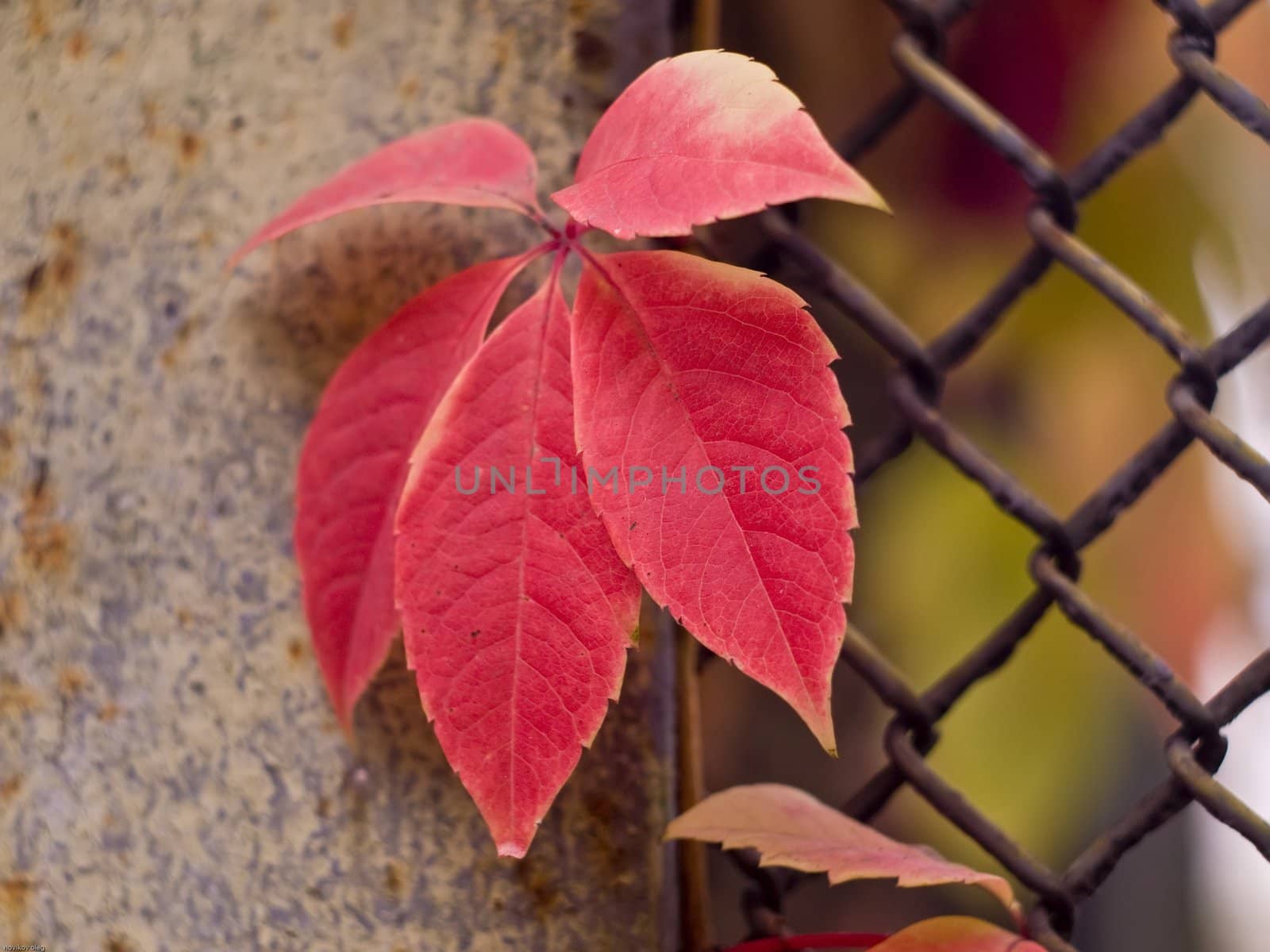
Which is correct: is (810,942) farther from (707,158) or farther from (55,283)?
(55,283)

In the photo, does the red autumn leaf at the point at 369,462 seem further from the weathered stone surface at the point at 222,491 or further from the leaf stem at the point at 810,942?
the leaf stem at the point at 810,942

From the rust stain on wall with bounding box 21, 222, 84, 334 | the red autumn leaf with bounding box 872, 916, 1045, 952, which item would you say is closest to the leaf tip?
the red autumn leaf with bounding box 872, 916, 1045, 952

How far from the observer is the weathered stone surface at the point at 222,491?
36 centimetres

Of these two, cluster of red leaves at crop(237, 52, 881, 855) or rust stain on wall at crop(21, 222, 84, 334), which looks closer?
cluster of red leaves at crop(237, 52, 881, 855)

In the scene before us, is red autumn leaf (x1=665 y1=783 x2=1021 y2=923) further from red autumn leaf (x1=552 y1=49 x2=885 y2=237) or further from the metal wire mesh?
red autumn leaf (x1=552 y1=49 x2=885 y2=237)

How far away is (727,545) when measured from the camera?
0.88ft

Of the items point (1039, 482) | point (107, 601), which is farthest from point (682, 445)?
point (1039, 482)

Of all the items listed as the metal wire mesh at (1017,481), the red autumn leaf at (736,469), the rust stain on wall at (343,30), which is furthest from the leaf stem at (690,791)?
the rust stain on wall at (343,30)

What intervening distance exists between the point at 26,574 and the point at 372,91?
0.27m

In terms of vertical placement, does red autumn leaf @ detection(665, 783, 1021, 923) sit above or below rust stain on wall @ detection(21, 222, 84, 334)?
below

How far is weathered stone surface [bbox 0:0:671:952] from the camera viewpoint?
361 mm

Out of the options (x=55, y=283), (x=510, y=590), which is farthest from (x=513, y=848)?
(x=55, y=283)

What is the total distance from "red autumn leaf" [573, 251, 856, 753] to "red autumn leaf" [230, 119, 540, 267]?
0.09 metres

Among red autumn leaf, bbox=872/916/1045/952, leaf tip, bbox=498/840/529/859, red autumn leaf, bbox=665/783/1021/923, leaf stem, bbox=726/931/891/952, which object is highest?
leaf tip, bbox=498/840/529/859
